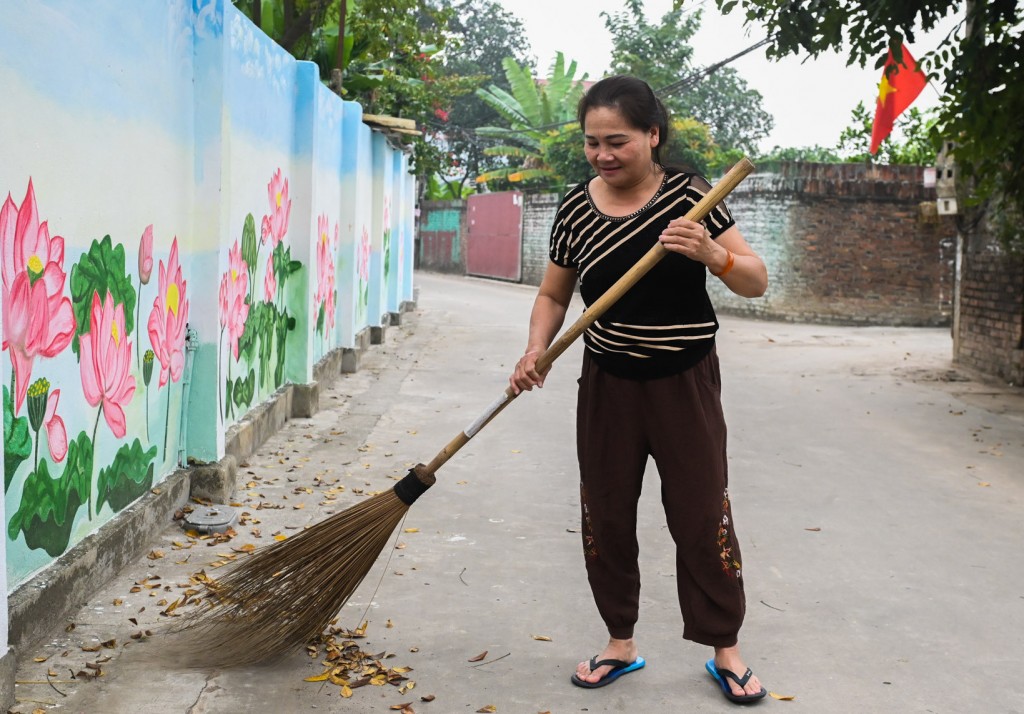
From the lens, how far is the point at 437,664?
11.7ft

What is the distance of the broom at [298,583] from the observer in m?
3.46

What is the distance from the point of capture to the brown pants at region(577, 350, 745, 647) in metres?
3.22

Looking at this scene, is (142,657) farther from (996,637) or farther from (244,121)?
(244,121)

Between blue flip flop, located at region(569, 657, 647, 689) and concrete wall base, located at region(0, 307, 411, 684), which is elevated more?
concrete wall base, located at region(0, 307, 411, 684)

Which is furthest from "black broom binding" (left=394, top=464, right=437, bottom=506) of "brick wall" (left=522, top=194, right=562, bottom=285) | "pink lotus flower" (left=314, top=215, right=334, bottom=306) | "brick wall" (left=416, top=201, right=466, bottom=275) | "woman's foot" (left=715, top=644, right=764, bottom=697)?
"brick wall" (left=416, top=201, right=466, bottom=275)

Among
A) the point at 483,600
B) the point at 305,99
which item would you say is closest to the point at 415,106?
the point at 305,99

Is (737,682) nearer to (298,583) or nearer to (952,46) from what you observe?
(298,583)

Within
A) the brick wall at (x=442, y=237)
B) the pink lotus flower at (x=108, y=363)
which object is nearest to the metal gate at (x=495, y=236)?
the brick wall at (x=442, y=237)

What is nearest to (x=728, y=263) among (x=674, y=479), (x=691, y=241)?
(x=691, y=241)

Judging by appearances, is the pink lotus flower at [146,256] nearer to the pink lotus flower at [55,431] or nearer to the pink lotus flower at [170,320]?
the pink lotus flower at [170,320]

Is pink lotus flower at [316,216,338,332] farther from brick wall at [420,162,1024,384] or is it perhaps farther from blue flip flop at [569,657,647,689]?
brick wall at [420,162,1024,384]

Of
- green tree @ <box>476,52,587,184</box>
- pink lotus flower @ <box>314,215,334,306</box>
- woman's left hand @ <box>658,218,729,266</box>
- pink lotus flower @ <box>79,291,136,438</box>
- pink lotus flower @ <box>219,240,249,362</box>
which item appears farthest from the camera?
green tree @ <box>476,52,587,184</box>

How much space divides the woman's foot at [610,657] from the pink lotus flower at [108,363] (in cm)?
198

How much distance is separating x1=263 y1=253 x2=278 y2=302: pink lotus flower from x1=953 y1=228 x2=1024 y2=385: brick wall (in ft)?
22.8
